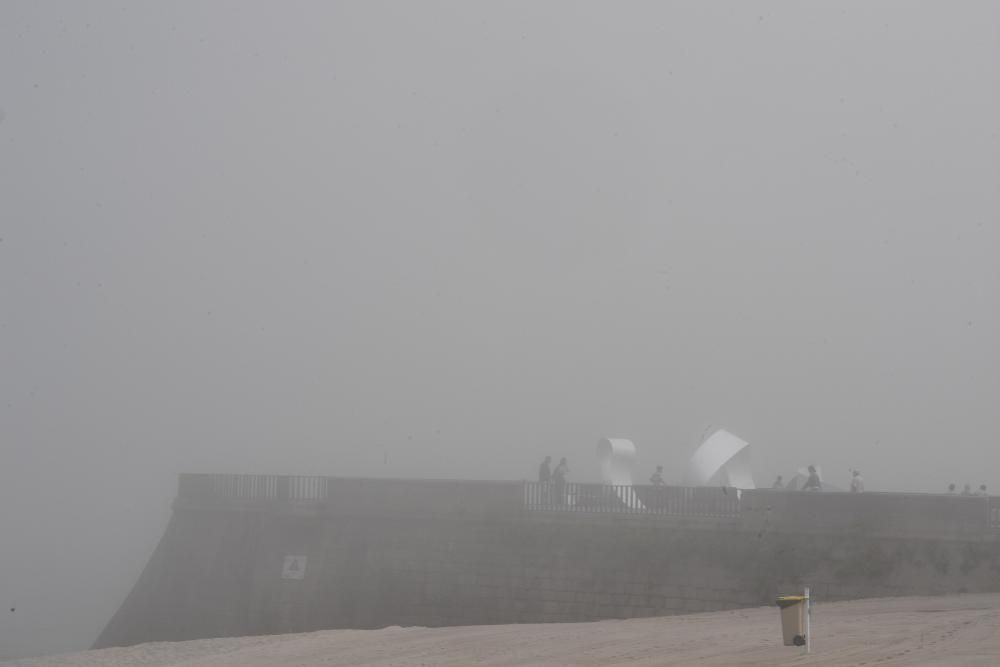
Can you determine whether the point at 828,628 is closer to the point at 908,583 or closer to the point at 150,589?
the point at 908,583

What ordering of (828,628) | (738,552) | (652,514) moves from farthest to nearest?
(652,514) < (738,552) < (828,628)

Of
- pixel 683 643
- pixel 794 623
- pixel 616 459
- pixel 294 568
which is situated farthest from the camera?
pixel 616 459

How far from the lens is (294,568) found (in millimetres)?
29484

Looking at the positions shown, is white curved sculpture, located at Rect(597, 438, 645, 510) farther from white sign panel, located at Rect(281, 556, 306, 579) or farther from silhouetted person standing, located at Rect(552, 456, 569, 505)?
white sign panel, located at Rect(281, 556, 306, 579)

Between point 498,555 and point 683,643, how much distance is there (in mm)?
9759

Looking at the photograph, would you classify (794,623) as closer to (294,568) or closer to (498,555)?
(498,555)

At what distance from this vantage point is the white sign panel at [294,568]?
96.2 feet

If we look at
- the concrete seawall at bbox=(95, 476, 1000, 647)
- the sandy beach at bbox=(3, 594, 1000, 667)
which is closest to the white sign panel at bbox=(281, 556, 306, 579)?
the concrete seawall at bbox=(95, 476, 1000, 647)

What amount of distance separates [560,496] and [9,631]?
46.9 m

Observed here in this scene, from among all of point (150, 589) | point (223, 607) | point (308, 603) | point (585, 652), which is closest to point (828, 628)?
point (585, 652)

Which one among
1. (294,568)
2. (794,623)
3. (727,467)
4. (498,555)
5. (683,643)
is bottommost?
(683,643)

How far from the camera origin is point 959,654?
41.8 feet

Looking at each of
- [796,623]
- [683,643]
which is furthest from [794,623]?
[683,643]

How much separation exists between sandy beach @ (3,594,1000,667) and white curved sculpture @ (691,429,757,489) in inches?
452
